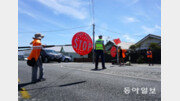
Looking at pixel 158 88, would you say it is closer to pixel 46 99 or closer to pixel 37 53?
pixel 46 99

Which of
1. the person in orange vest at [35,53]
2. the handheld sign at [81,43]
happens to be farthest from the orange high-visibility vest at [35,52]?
the handheld sign at [81,43]

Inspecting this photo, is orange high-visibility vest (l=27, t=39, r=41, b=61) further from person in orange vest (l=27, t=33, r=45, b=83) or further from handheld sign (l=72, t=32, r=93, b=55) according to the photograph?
handheld sign (l=72, t=32, r=93, b=55)

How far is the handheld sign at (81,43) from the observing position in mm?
5059

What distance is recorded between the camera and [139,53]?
21703 mm

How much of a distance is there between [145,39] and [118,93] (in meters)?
28.1

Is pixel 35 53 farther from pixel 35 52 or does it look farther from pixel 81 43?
pixel 81 43

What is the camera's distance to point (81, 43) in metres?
5.16

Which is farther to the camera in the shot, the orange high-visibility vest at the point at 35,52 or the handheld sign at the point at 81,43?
the handheld sign at the point at 81,43

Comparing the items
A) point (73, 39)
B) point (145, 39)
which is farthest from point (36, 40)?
point (145, 39)

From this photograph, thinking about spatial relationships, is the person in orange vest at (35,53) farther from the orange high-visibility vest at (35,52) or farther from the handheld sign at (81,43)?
the handheld sign at (81,43)

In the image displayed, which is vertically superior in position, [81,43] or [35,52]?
[81,43]

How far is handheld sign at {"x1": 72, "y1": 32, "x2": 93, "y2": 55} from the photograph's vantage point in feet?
16.6

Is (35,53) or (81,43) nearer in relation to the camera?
(35,53)

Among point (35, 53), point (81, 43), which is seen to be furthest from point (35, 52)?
point (81, 43)
